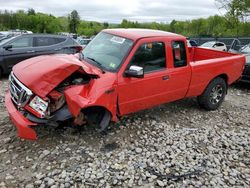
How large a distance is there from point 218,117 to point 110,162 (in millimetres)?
3342

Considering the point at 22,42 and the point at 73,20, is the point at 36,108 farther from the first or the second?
the point at 73,20

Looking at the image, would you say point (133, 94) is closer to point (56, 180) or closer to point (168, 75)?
point (168, 75)

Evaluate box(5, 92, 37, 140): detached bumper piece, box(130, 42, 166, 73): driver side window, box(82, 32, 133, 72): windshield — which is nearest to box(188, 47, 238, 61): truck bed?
box(130, 42, 166, 73): driver side window

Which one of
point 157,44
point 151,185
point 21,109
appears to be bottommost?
point 151,185

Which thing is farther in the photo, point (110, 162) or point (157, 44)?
point (157, 44)

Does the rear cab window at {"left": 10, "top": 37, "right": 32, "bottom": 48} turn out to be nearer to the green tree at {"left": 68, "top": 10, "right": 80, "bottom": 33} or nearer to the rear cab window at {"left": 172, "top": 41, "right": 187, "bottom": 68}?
the rear cab window at {"left": 172, "top": 41, "right": 187, "bottom": 68}

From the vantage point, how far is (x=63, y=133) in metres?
5.09

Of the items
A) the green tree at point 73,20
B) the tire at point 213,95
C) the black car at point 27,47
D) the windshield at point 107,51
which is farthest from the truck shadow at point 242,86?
the green tree at point 73,20

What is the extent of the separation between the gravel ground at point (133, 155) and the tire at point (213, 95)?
2.38ft

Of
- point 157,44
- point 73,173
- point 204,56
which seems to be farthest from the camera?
point 204,56

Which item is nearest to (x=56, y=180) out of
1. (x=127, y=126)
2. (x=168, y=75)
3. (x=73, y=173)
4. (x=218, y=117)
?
(x=73, y=173)

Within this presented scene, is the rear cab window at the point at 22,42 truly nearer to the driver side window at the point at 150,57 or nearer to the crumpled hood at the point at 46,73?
the crumpled hood at the point at 46,73

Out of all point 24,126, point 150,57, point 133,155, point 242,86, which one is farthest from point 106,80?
point 242,86

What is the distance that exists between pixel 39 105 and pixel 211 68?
4.07 metres
